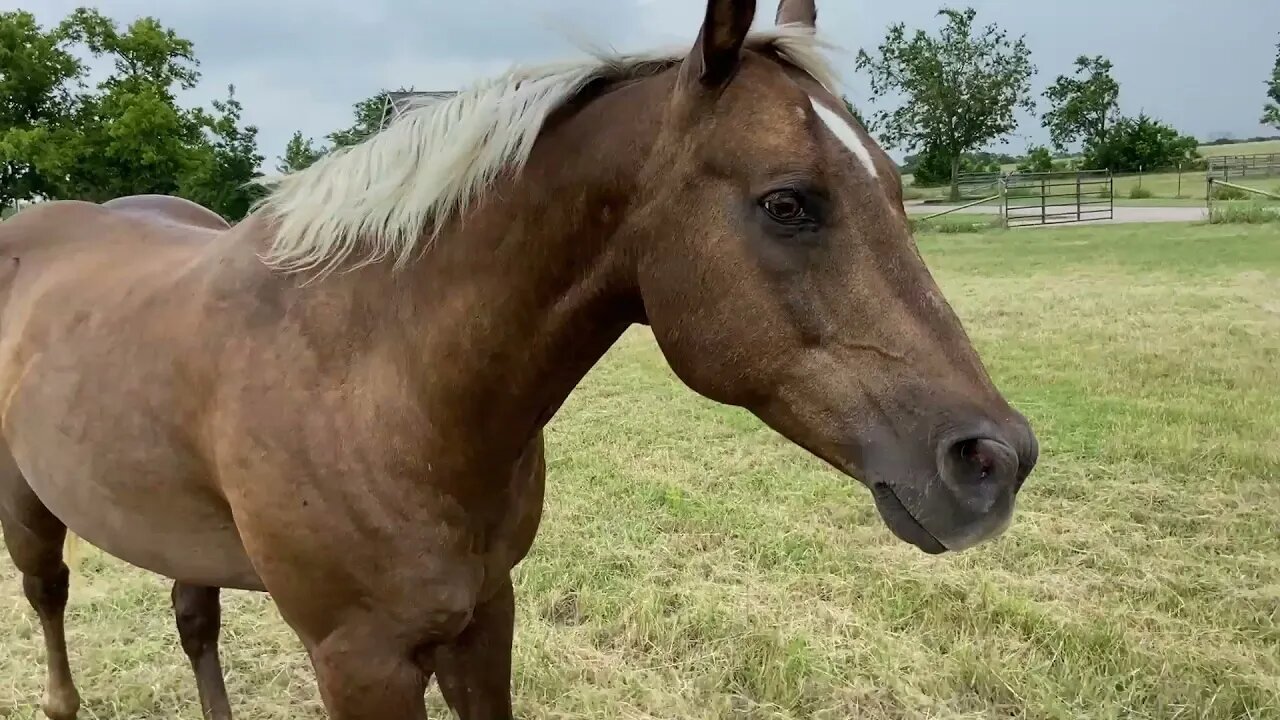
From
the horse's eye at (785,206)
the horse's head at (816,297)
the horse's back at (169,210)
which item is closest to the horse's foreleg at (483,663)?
the horse's head at (816,297)

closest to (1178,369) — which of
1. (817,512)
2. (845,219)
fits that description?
(817,512)

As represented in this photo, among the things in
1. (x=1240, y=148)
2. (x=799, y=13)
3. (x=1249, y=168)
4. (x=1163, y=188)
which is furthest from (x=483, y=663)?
(x=1240, y=148)

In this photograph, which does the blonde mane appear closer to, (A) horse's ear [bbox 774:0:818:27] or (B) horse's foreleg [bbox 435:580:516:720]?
(A) horse's ear [bbox 774:0:818:27]

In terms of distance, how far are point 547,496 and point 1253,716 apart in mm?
3141

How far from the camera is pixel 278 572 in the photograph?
1606 millimetres

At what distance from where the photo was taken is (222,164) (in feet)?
96.1

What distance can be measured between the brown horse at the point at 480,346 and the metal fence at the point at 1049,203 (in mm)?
23758

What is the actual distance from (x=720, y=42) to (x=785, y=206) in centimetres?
27

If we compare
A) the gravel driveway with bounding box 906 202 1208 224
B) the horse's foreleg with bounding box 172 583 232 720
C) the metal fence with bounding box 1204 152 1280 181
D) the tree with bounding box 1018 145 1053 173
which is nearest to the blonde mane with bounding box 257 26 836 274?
the horse's foreleg with bounding box 172 583 232 720

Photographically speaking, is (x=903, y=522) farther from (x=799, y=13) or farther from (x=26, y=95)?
(x=26, y=95)

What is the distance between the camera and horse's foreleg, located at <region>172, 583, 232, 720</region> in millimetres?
2750

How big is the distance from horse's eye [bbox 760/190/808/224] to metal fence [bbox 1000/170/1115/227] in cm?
2381

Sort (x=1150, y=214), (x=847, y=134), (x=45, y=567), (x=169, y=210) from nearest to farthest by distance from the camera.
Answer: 1. (x=847, y=134)
2. (x=45, y=567)
3. (x=169, y=210)
4. (x=1150, y=214)

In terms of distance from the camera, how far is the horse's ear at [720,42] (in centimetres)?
122
